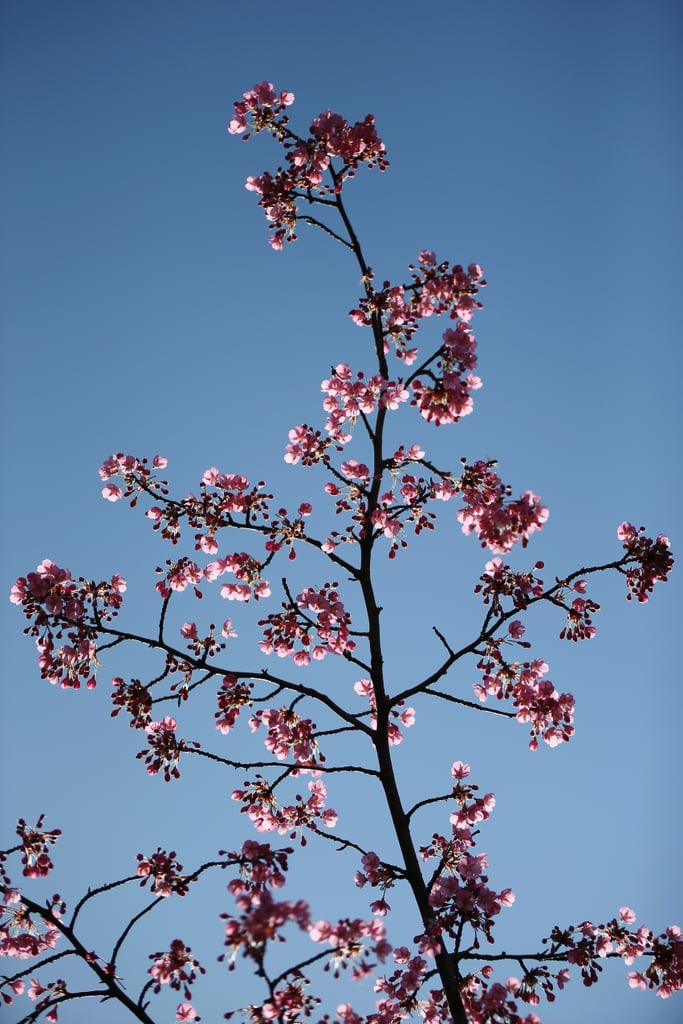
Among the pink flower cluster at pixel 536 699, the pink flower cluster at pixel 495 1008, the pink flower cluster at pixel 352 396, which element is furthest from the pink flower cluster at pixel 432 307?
the pink flower cluster at pixel 495 1008

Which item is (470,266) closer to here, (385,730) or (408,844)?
(385,730)

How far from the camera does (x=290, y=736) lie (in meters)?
6.61

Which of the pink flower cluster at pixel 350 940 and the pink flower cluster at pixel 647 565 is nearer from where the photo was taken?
the pink flower cluster at pixel 350 940

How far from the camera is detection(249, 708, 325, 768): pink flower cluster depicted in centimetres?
650

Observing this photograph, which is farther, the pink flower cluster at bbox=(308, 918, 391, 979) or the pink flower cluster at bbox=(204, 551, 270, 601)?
the pink flower cluster at bbox=(204, 551, 270, 601)

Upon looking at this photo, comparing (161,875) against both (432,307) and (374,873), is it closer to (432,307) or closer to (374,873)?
(374,873)

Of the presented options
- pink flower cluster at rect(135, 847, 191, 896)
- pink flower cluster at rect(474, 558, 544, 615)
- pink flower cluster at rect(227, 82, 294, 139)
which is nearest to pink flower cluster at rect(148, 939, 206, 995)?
pink flower cluster at rect(135, 847, 191, 896)

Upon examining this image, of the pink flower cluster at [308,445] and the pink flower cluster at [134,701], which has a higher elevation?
the pink flower cluster at [308,445]

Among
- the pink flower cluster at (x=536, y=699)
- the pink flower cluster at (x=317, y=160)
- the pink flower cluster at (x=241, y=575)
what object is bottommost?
the pink flower cluster at (x=536, y=699)

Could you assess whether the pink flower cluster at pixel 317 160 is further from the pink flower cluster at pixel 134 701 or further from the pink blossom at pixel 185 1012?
the pink blossom at pixel 185 1012

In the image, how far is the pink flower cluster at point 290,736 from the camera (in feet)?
21.3

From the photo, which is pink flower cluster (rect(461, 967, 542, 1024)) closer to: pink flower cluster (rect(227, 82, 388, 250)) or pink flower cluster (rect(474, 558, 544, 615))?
pink flower cluster (rect(474, 558, 544, 615))

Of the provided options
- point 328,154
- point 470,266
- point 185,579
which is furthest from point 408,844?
point 328,154

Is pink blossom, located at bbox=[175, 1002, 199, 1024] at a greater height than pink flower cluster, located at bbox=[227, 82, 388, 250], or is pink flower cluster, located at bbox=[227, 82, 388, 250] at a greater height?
pink flower cluster, located at bbox=[227, 82, 388, 250]
